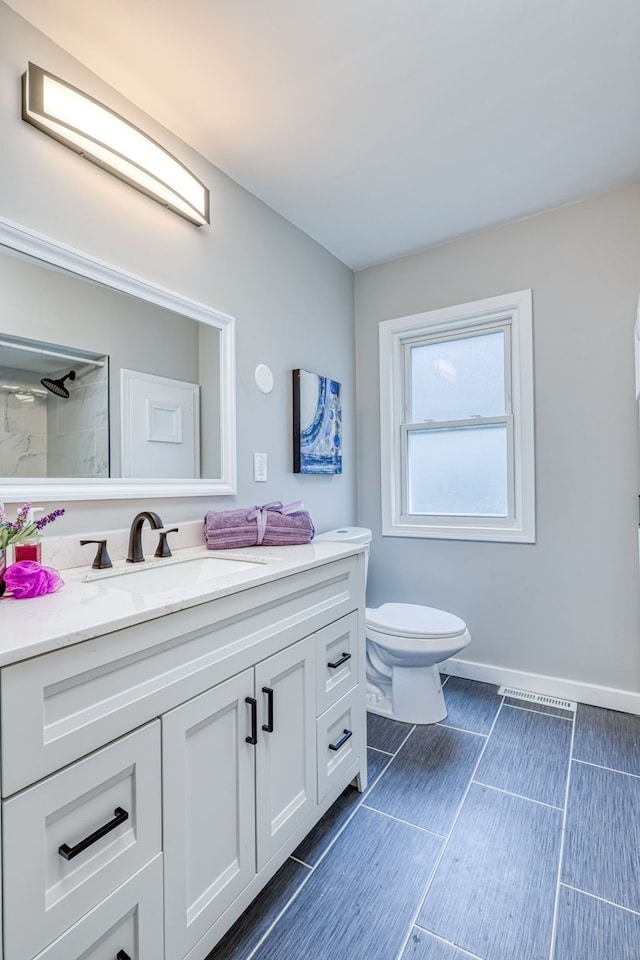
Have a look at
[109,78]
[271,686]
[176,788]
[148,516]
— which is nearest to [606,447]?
[271,686]

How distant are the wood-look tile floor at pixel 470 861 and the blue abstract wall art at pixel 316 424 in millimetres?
1280

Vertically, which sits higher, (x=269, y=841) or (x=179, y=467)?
(x=179, y=467)

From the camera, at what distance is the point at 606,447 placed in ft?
6.84

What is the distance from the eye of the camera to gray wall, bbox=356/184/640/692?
2051 millimetres

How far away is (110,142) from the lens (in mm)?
1386

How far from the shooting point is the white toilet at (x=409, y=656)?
1913 mm

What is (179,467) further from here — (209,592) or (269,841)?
(269,841)

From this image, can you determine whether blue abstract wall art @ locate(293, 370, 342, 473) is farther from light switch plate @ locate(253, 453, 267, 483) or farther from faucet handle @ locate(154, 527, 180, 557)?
faucet handle @ locate(154, 527, 180, 557)

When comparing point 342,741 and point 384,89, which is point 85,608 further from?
point 384,89

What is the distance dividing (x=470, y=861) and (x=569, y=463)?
1646 millimetres

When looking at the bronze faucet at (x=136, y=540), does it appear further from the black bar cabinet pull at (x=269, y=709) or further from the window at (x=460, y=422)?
the window at (x=460, y=422)

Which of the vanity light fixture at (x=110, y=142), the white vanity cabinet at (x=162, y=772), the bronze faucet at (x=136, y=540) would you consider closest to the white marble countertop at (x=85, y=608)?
the white vanity cabinet at (x=162, y=772)

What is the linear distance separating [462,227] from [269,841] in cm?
263

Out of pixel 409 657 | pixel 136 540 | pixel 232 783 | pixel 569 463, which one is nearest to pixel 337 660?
pixel 232 783
